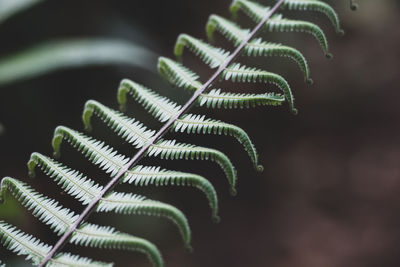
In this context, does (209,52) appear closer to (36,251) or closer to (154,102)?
(154,102)

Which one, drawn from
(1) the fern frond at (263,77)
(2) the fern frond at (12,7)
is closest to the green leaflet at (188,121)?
(1) the fern frond at (263,77)

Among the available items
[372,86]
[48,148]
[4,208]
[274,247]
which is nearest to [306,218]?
[274,247]

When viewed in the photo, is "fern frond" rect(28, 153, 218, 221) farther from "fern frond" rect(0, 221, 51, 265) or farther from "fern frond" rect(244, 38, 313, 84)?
"fern frond" rect(244, 38, 313, 84)

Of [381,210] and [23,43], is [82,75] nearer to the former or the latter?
[23,43]

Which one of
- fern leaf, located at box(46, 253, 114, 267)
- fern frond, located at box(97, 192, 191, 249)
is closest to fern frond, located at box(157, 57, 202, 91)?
fern frond, located at box(97, 192, 191, 249)

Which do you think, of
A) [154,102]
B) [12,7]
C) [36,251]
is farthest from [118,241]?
[12,7]

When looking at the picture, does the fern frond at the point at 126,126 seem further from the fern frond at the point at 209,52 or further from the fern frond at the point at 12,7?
the fern frond at the point at 12,7
